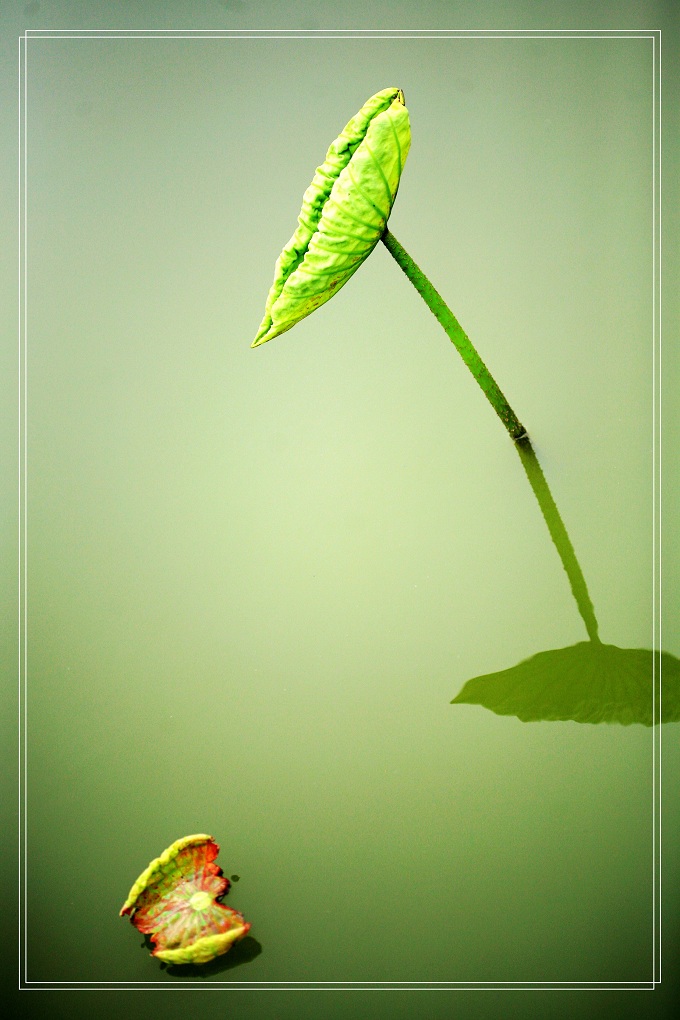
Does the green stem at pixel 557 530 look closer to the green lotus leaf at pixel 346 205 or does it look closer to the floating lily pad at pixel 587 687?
the floating lily pad at pixel 587 687

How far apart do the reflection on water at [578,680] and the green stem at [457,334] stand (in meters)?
0.03

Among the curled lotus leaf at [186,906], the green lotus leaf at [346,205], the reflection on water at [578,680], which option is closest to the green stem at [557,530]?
the reflection on water at [578,680]

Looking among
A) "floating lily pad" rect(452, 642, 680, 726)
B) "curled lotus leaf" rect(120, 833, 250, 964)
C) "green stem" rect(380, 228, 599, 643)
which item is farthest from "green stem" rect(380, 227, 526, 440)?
"curled lotus leaf" rect(120, 833, 250, 964)

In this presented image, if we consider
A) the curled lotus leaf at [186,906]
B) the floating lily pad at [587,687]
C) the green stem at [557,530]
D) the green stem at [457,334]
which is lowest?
the curled lotus leaf at [186,906]

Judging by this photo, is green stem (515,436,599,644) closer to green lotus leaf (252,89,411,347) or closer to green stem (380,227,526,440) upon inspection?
green stem (380,227,526,440)

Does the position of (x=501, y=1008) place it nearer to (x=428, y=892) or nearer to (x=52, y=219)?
(x=428, y=892)

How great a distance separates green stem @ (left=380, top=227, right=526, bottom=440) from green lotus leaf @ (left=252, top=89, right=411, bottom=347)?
0.09 ft

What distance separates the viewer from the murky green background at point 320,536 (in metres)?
0.57

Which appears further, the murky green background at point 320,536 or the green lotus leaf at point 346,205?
the murky green background at point 320,536

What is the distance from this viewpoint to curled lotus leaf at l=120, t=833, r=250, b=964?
1.84ft

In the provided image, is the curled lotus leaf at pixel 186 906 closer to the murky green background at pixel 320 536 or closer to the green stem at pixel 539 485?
the murky green background at pixel 320 536

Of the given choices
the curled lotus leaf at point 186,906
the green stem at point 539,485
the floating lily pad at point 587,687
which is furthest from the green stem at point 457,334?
the curled lotus leaf at point 186,906

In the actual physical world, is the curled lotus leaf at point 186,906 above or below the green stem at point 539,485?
below

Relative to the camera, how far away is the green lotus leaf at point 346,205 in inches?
18.0
